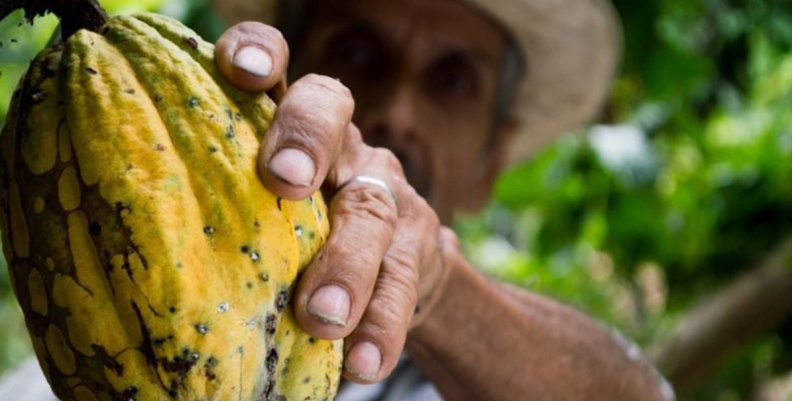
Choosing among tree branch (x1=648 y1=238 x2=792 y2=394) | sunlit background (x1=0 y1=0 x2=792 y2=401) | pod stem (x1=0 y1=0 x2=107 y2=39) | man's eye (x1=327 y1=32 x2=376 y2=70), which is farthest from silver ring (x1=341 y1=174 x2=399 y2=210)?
tree branch (x1=648 y1=238 x2=792 y2=394)

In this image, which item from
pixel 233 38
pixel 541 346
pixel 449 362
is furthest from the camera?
pixel 541 346

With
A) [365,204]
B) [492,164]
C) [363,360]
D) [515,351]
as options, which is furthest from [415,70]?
[363,360]

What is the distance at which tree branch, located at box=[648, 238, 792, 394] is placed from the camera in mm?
2920

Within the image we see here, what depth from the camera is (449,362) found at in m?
1.40

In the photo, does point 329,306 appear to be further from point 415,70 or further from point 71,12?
point 415,70

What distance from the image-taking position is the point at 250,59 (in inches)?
31.9

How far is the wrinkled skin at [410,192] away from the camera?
2.67 ft

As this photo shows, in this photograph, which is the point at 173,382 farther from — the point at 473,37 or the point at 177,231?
the point at 473,37

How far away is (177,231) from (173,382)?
10 cm

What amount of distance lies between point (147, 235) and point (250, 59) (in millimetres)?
174

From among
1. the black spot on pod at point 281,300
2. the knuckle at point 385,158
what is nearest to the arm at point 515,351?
the knuckle at point 385,158

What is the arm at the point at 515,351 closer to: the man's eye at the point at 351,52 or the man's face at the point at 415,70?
the man's face at the point at 415,70

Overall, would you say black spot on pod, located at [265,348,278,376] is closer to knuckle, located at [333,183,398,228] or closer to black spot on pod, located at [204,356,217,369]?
black spot on pod, located at [204,356,217,369]

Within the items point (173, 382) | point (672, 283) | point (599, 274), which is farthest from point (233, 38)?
point (599, 274)
